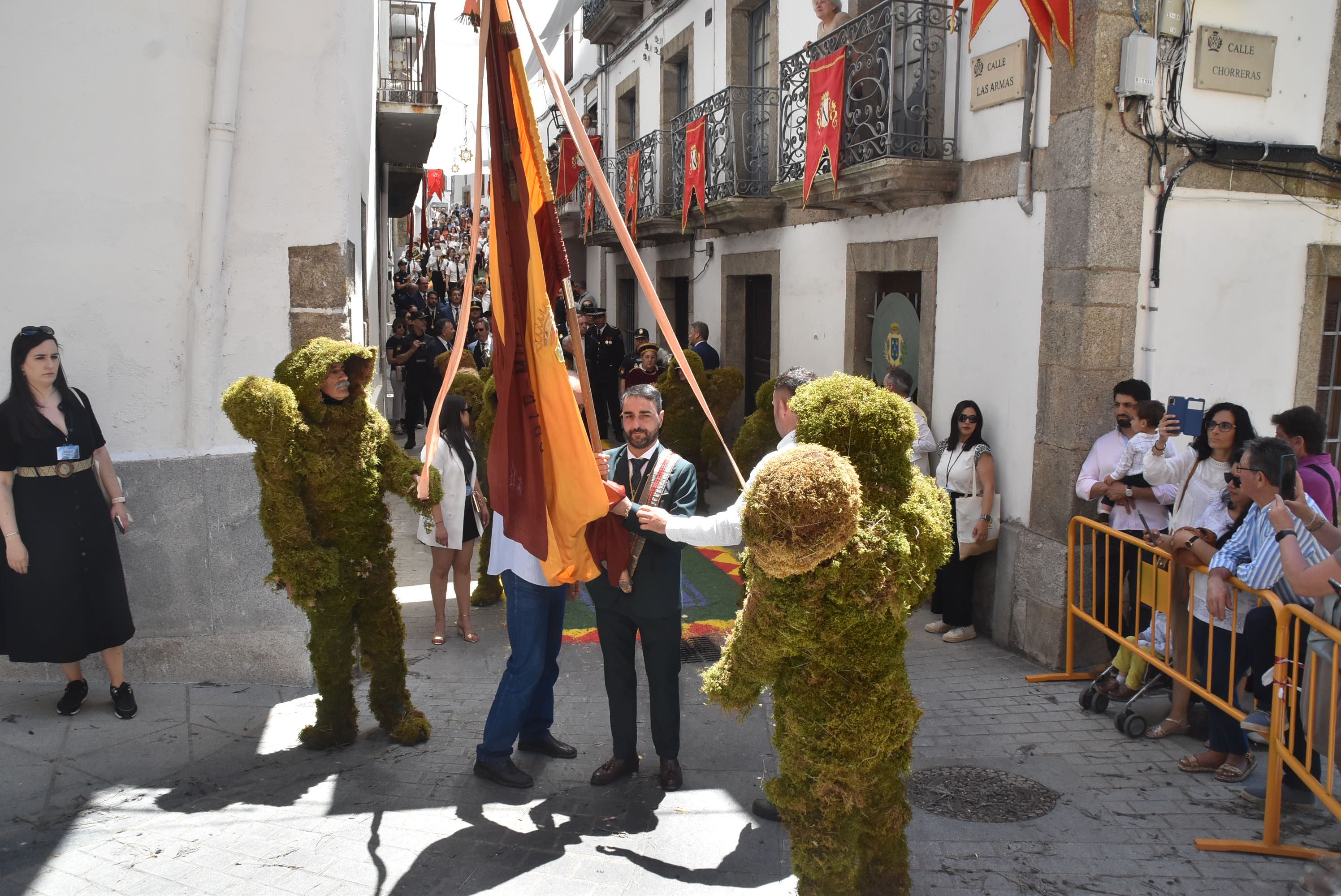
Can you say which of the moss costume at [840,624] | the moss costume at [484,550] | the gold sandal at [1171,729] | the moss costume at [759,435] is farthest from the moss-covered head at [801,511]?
the moss costume at [759,435]

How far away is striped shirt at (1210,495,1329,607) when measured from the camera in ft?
14.3

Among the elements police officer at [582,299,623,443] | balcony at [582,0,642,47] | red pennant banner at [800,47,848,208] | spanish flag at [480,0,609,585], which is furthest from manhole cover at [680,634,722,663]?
balcony at [582,0,642,47]

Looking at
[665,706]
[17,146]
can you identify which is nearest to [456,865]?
[665,706]

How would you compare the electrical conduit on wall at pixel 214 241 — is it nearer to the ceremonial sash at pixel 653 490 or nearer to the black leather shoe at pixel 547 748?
the black leather shoe at pixel 547 748

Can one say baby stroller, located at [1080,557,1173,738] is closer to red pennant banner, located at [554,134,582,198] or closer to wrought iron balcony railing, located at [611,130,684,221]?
wrought iron balcony railing, located at [611,130,684,221]

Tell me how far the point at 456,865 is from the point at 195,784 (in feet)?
4.99

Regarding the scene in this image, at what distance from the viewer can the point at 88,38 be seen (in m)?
5.38

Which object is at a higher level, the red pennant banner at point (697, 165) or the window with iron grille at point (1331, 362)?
the red pennant banner at point (697, 165)

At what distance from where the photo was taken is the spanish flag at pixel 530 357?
13.7 ft

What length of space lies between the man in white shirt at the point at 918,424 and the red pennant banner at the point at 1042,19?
2.30m

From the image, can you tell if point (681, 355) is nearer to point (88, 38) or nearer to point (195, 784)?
point (195, 784)

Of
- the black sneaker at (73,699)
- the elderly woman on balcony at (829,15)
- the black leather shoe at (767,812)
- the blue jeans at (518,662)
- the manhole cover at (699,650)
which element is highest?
the elderly woman on balcony at (829,15)

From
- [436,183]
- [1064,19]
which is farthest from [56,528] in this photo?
[436,183]

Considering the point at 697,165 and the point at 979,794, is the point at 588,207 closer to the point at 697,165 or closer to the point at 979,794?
the point at 697,165
